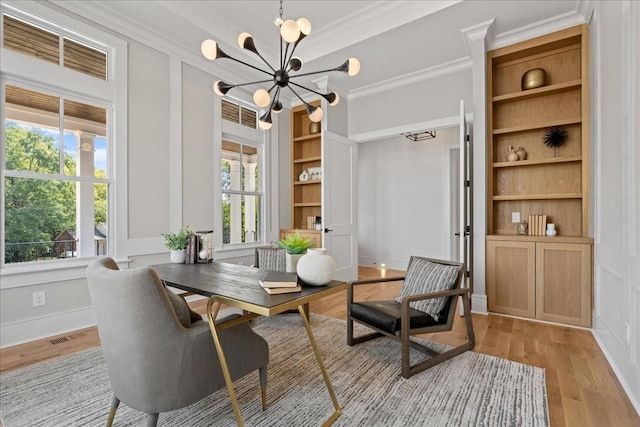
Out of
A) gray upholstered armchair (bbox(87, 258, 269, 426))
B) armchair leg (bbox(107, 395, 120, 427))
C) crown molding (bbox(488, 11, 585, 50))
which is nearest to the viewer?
gray upholstered armchair (bbox(87, 258, 269, 426))

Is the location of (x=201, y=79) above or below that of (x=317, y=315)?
above

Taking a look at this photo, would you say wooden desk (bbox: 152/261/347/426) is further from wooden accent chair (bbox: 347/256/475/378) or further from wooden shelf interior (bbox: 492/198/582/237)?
wooden shelf interior (bbox: 492/198/582/237)

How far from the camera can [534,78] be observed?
3.35 meters

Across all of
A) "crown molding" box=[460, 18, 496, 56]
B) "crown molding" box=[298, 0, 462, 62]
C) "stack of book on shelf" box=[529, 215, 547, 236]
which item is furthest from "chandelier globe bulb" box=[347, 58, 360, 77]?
"stack of book on shelf" box=[529, 215, 547, 236]

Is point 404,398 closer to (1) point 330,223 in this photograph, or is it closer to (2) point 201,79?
(1) point 330,223

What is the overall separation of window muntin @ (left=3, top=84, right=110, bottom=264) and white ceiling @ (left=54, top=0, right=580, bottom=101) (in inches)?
41.5

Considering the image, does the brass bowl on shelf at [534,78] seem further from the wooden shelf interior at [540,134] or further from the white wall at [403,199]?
the white wall at [403,199]

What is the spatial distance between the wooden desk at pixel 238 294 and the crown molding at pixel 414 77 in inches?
144

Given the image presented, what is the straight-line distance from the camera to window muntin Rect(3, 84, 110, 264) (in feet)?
8.81

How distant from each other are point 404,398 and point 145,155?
343 cm

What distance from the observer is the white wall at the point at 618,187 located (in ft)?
5.96

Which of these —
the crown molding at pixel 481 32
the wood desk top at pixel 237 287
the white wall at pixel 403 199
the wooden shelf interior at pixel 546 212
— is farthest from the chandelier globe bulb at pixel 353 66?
the white wall at pixel 403 199

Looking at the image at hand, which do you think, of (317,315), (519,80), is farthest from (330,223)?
(519,80)

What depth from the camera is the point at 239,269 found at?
2.21 m
